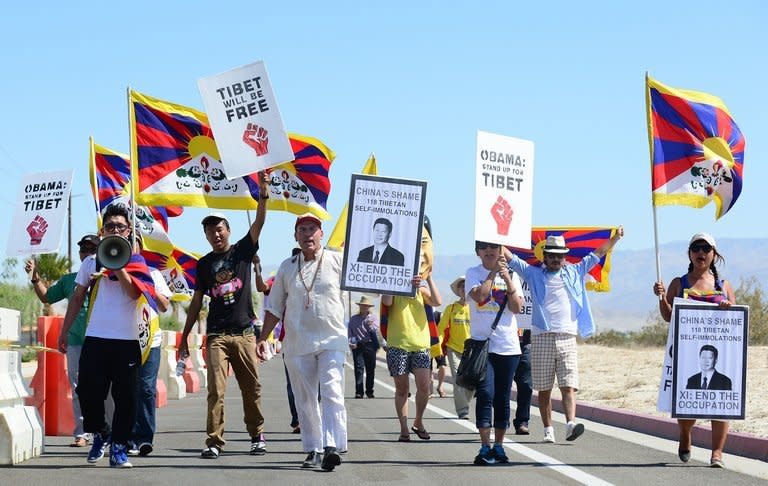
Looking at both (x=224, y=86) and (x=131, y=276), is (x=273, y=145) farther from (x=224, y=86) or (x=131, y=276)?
(x=131, y=276)

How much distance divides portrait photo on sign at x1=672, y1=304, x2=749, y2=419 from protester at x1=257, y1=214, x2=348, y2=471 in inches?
115

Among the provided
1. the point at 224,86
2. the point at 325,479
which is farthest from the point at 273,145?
the point at 325,479

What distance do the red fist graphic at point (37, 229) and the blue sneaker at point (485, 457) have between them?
6519 mm

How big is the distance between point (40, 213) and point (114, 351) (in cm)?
535

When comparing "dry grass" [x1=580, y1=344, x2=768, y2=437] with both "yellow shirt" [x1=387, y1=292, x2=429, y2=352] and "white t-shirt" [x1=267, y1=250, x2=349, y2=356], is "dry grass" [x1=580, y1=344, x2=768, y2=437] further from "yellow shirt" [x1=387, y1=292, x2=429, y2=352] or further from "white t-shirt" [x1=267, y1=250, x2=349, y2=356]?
"white t-shirt" [x1=267, y1=250, x2=349, y2=356]

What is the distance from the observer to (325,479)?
1002 centimetres

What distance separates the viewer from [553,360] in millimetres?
13273

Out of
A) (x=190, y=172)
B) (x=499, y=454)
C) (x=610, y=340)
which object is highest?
(x=190, y=172)

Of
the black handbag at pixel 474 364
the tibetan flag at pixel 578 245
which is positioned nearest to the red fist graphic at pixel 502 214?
the black handbag at pixel 474 364

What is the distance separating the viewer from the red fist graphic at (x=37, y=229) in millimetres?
15461

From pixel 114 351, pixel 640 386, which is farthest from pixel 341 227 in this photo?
pixel 640 386

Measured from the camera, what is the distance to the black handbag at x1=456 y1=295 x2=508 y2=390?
11.5m

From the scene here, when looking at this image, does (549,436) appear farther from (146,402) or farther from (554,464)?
(146,402)

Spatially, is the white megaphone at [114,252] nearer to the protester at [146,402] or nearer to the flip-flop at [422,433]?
the protester at [146,402]
